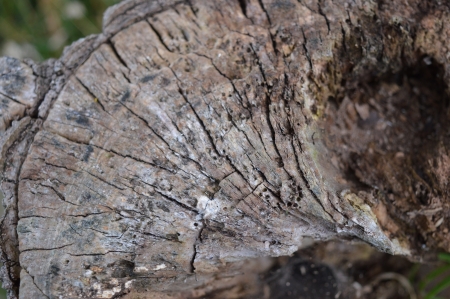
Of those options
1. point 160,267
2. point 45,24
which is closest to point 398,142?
point 160,267

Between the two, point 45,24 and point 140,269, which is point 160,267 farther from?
point 45,24

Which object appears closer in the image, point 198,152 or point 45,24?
point 198,152

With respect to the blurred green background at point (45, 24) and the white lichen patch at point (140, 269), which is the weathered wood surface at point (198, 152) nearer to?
the white lichen patch at point (140, 269)

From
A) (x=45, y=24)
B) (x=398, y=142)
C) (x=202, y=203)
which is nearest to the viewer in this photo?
(x=202, y=203)

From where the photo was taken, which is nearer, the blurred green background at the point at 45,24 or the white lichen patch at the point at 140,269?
the white lichen patch at the point at 140,269

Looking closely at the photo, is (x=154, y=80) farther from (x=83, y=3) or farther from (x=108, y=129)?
(x=83, y=3)

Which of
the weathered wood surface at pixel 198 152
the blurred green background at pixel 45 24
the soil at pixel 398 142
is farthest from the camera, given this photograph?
the blurred green background at pixel 45 24

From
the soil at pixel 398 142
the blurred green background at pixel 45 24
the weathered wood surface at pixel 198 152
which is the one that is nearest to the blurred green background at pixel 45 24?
the blurred green background at pixel 45 24

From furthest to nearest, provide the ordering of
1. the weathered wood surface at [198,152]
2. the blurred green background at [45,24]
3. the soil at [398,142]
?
the blurred green background at [45,24] → the soil at [398,142] → the weathered wood surface at [198,152]

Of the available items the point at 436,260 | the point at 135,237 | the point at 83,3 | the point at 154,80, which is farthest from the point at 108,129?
the point at 83,3
